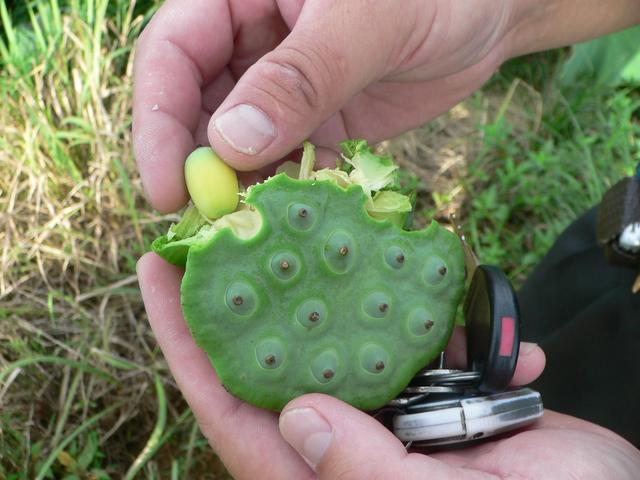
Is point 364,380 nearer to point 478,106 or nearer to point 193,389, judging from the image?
point 193,389

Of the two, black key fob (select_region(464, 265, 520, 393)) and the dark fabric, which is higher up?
black key fob (select_region(464, 265, 520, 393))

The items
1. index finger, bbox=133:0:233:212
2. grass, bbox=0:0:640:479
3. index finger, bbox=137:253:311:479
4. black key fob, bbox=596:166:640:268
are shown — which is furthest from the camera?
grass, bbox=0:0:640:479

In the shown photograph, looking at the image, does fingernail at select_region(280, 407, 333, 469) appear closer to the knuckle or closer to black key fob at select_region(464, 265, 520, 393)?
black key fob at select_region(464, 265, 520, 393)

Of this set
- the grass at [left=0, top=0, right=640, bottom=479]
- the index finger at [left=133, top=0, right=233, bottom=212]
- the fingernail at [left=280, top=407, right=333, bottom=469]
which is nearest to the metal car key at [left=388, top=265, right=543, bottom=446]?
the fingernail at [left=280, top=407, right=333, bottom=469]

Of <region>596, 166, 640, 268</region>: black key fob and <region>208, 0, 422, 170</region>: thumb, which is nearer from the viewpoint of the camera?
<region>208, 0, 422, 170</region>: thumb

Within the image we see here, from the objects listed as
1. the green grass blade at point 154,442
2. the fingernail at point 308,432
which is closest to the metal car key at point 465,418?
the fingernail at point 308,432

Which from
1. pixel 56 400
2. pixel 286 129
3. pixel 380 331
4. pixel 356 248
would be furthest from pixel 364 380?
pixel 56 400
